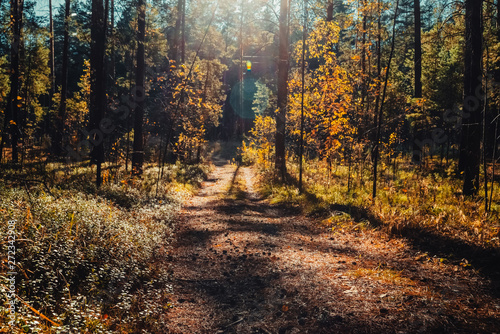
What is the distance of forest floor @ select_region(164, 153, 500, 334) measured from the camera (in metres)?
3.05

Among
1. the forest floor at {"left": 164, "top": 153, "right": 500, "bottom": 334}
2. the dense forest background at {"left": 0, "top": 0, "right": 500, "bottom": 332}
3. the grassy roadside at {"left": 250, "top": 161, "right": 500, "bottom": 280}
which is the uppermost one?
the dense forest background at {"left": 0, "top": 0, "right": 500, "bottom": 332}

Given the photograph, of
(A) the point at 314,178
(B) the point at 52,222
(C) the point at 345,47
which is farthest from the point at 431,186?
(C) the point at 345,47

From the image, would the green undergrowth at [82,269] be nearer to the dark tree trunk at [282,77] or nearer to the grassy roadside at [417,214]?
the grassy roadside at [417,214]

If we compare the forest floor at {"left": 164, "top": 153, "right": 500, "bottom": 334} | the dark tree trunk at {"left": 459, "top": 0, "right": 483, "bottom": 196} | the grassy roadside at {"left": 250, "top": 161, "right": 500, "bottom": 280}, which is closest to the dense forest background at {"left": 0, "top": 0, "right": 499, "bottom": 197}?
the dark tree trunk at {"left": 459, "top": 0, "right": 483, "bottom": 196}

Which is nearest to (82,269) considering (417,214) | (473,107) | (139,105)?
(417,214)

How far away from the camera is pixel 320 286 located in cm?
400

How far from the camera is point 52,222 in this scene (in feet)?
14.2

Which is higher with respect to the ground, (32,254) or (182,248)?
(32,254)

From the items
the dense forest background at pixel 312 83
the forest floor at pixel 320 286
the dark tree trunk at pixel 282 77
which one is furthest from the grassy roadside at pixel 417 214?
the dark tree trunk at pixel 282 77

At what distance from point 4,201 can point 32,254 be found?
220 cm

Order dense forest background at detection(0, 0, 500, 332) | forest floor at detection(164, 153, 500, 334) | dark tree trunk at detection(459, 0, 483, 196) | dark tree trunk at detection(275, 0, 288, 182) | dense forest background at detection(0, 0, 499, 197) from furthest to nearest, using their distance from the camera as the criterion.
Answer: dark tree trunk at detection(275, 0, 288, 182) → dense forest background at detection(0, 0, 499, 197) → dark tree trunk at detection(459, 0, 483, 196) → dense forest background at detection(0, 0, 500, 332) → forest floor at detection(164, 153, 500, 334)

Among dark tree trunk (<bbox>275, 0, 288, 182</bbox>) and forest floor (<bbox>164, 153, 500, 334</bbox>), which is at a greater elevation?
dark tree trunk (<bbox>275, 0, 288, 182</bbox>)

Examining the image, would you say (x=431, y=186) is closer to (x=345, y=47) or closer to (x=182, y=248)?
(x=182, y=248)

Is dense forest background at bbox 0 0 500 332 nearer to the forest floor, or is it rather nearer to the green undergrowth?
the green undergrowth
